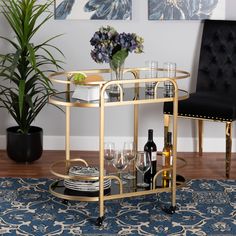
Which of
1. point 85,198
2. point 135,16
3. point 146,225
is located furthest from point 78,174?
point 135,16

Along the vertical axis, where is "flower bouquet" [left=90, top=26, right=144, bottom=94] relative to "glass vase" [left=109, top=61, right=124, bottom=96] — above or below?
above

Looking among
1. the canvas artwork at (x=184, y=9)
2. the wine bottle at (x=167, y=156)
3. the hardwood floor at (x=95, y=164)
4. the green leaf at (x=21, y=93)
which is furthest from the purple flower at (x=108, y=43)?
the canvas artwork at (x=184, y=9)

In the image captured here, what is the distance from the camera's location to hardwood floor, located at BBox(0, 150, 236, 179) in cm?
466

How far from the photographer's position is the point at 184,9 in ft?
16.9

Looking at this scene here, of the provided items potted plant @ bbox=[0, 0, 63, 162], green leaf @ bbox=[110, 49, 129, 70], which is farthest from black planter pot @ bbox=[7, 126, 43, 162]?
green leaf @ bbox=[110, 49, 129, 70]

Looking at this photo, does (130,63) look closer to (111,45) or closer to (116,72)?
(116,72)

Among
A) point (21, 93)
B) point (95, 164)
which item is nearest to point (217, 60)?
point (95, 164)

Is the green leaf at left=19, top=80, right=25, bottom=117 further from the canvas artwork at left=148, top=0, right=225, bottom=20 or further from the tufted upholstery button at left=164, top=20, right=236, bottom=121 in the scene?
the tufted upholstery button at left=164, top=20, right=236, bottom=121

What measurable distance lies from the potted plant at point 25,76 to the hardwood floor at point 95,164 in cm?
10

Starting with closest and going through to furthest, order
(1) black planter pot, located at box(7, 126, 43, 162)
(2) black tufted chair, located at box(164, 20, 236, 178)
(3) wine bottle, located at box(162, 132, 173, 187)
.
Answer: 1. (3) wine bottle, located at box(162, 132, 173, 187)
2. (1) black planter pot, located at box(7, 126, 43, 162)
3. (2) black tufted chair, located at box(164, 20, 236, 178)

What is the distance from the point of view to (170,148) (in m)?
4.08

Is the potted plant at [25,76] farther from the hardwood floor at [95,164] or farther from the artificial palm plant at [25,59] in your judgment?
the hardwood floor at [95,164]

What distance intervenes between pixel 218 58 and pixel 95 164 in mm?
1337

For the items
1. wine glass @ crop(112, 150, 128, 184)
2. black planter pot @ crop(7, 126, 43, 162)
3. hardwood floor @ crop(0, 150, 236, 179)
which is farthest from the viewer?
black planter pot @ crop(7, 126, 43, 162)
